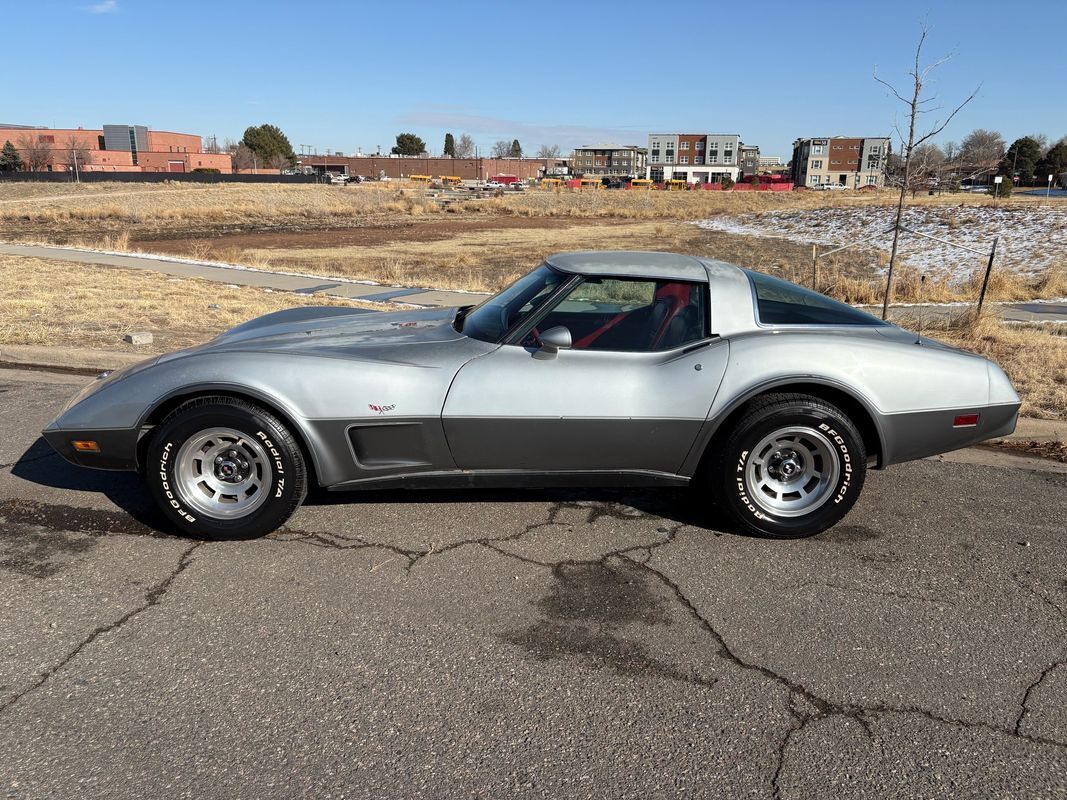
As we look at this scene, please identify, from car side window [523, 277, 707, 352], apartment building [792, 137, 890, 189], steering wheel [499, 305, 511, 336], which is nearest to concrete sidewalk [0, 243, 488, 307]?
steering wheel [499, 305, 511, 336]

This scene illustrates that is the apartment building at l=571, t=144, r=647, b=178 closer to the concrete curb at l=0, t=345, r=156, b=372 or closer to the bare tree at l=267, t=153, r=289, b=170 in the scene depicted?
the bare tree at l=267, t=153, r=289, b=170

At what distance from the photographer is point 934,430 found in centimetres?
394

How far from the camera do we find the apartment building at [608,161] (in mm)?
155750

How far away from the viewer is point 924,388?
3.90m

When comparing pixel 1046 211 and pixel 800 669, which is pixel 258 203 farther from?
pixel 800 669

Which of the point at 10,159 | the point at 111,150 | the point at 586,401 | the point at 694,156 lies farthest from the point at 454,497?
the point at 694,156

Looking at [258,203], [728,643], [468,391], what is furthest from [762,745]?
[258,203]

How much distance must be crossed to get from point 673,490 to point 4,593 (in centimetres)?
333

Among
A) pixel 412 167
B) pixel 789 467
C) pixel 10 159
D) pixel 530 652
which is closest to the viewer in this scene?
pixel 530 652

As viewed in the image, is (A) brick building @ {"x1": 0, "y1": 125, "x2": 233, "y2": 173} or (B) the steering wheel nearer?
(B) the steering wheel

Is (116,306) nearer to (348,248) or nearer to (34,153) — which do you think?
(348,248)

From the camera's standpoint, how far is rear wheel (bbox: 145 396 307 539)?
369cm

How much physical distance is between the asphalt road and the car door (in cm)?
44

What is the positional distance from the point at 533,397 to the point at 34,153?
114 metres
